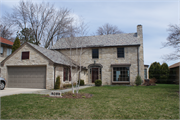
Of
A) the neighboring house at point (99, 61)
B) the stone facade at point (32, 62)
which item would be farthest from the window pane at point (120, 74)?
the stone facade at point (32, 62)

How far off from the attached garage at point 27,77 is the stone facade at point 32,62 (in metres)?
0.46

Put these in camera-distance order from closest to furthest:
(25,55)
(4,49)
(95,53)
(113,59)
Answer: (25,55), (113,59), (95,53), (4,49)

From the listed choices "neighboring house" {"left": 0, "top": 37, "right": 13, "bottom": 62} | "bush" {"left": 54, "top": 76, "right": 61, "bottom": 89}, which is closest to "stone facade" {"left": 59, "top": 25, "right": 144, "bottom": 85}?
"bush" {"left": 54, "top": 76, "right": 61, "bottom": 89}

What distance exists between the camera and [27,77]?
15.2m

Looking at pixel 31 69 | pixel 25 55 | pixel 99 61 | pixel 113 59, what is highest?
pixel 25 55

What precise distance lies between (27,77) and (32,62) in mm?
1593

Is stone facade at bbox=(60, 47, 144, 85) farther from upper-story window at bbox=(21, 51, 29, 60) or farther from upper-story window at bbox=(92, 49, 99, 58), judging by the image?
upper-story window at bbox=(21, 51, 29, 60)

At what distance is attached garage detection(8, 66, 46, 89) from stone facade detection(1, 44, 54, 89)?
0.46 metres

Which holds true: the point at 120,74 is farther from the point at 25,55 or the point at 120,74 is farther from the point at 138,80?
the point at 25,55

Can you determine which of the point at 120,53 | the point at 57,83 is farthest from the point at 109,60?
the point at 57,83

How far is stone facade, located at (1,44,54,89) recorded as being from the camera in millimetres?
14297

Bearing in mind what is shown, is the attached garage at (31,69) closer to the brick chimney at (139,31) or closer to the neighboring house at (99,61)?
the neighboring house at (99,61)

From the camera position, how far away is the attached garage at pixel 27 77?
14825 mm

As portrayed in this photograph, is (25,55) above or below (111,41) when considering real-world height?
below
